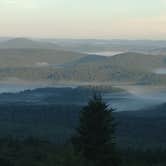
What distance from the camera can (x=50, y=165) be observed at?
17.7 m

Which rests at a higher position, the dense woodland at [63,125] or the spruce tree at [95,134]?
the spruce tree at [95,134]

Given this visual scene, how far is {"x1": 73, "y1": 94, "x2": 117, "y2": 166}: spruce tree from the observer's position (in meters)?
20.5

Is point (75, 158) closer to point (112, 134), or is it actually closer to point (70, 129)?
point (112, 134)

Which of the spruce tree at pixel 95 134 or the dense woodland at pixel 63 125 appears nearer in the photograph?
the spruce tree at pixel 95 134

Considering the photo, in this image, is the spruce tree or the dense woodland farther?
the dense woodland

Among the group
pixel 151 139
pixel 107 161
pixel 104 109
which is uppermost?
pixel 104 109

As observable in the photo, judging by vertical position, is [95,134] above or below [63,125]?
above

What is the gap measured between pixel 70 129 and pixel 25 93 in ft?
297

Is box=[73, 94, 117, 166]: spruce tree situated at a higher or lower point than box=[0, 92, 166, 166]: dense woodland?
higher

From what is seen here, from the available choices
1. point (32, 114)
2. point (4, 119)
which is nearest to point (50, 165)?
point (4, 119)

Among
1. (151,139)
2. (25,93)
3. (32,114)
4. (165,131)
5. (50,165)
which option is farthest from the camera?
(25,93)

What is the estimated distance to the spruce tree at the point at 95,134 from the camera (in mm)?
20516

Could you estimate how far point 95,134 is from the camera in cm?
2073

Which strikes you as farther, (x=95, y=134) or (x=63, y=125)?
(x=63, y=125)
